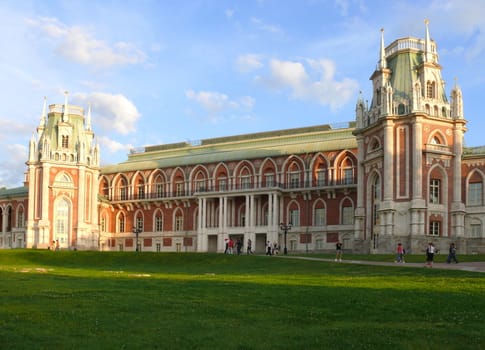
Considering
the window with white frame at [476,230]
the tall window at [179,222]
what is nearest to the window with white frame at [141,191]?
the tall window at [179,222]

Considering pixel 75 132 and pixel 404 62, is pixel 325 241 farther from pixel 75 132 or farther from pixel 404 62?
pixel 75 132

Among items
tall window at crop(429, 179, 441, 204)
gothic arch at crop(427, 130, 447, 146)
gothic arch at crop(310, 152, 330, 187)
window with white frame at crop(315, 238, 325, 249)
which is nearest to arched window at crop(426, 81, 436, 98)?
gothic arch at crop(427, 130, 447, 146)

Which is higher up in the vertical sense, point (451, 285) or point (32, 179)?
point (32, 179)

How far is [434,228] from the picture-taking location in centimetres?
5703

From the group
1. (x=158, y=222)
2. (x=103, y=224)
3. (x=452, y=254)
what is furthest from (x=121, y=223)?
(x=452, y=254)

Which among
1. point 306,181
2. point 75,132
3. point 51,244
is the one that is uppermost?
point 75,132

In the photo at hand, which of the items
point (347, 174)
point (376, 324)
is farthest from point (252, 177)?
point (376, 324)

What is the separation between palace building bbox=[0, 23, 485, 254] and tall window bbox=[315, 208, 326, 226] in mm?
125

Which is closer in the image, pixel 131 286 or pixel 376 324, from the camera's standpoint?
pixel 376 324

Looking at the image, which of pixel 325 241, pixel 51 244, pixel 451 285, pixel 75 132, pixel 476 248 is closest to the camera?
pixel 451 285

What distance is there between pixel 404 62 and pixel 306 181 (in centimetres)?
2150

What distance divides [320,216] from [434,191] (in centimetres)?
2102

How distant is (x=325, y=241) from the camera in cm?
7506

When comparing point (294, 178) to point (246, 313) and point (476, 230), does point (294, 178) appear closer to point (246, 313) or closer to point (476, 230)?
point (476, 230)
